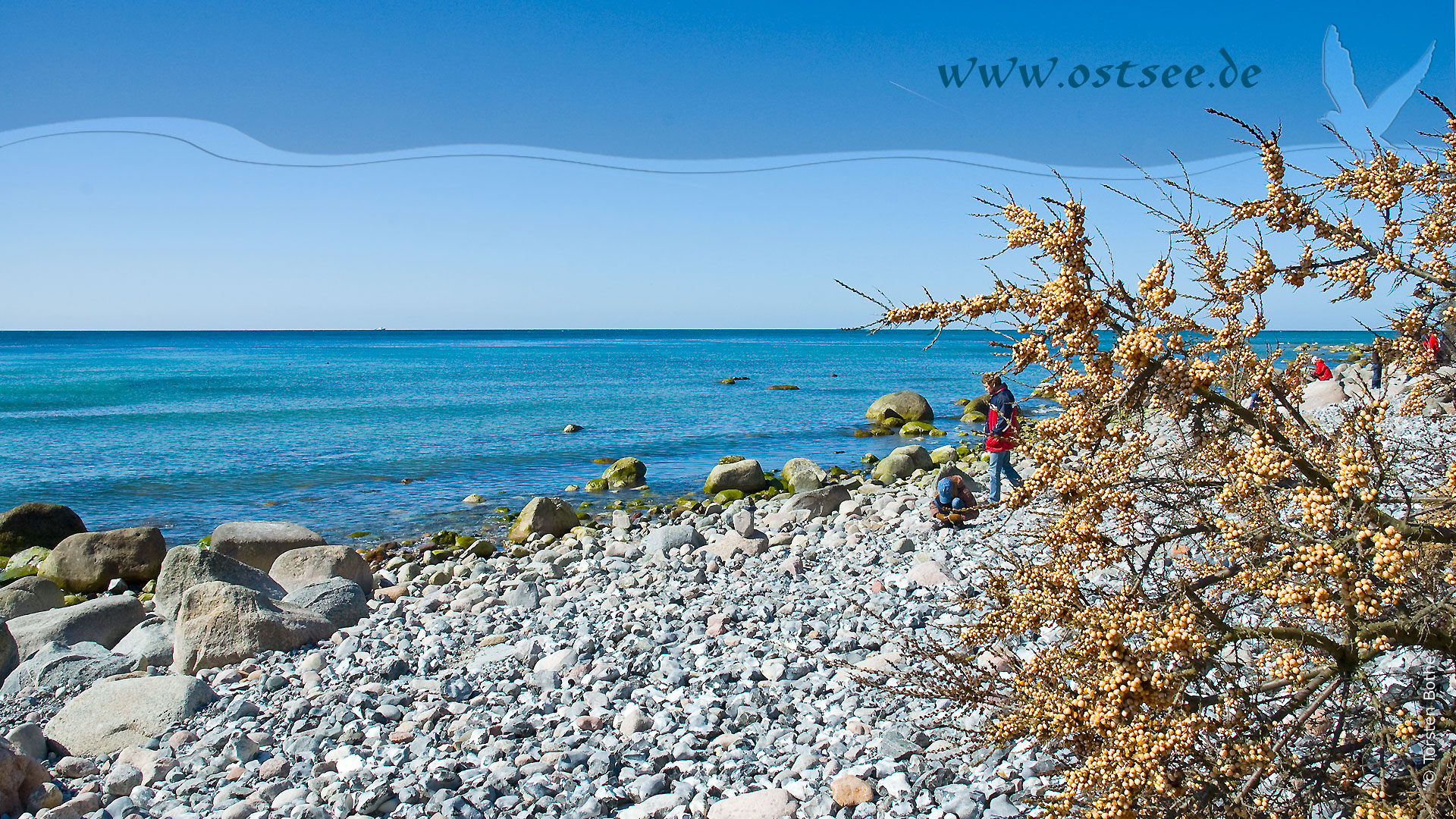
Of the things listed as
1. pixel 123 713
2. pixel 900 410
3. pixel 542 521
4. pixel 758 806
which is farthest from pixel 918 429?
pixel 758 806

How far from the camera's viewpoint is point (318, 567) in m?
13.1

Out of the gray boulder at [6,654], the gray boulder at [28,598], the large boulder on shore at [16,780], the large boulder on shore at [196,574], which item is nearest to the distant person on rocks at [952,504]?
the large boulder on shore at [196,574]

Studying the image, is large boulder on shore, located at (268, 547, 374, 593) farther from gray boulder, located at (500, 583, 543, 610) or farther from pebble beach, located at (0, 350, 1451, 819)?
gray boulder, located at (500, 583, 543, 610)

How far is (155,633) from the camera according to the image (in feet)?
33.6

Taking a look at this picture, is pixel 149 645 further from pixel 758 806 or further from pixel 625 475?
pixel 625 475

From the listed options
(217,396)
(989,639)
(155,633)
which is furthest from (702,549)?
(217,396)

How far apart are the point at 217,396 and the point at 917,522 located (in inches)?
1889

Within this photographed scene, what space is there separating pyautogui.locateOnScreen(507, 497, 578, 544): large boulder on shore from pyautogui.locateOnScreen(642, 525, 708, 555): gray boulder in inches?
148

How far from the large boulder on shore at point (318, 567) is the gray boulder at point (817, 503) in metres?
7.13

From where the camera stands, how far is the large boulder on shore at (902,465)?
21.1 meters

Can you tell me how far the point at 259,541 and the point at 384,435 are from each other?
1886cm

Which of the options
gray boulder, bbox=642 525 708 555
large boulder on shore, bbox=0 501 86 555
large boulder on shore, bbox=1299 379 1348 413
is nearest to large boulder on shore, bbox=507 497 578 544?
gray boulder, bbox=642 525 708 555

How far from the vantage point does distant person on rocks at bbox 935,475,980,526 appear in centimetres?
1257

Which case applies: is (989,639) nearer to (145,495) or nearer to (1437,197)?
(1437,197)
